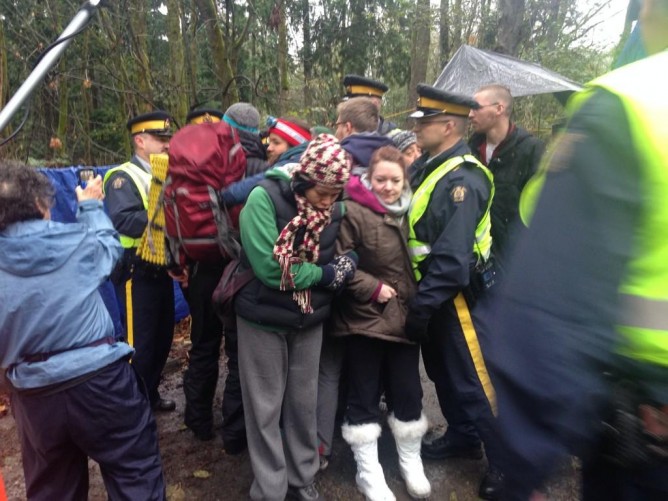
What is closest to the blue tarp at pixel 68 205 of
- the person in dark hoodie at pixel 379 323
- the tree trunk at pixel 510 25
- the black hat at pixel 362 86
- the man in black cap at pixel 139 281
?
the man in black cap at pixel 139 281

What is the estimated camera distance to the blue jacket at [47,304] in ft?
6.66

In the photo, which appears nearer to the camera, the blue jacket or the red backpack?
the blue jacket

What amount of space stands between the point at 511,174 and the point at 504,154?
0.17 meters

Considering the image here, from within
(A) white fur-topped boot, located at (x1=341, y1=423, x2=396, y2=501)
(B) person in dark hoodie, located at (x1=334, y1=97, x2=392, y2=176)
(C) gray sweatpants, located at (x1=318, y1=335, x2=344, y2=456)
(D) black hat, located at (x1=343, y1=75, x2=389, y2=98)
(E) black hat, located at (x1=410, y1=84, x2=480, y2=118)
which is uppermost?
(D) black hat, located at (x1=343, y1=75, x2=389, y2=98)

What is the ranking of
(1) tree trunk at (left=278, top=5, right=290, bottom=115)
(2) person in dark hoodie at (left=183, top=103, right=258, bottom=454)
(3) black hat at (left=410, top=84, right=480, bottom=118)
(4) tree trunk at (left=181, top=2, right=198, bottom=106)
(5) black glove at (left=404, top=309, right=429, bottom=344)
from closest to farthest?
(5) black glove at (left=404, top=309, right=429, bottom=344), (3) black hat at (left=410, top=84, right=480, bottom=118), (2) person in dark hoodie at (left=183, top=103, right=258, bottom=454), (4) tree trunk at (left=181, top=2, right=198, bottom=106), (1) tree trunk at (left=278, top=5, right=290, bottom=115)

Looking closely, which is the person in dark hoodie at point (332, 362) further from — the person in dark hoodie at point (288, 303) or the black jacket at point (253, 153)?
the black jacket at point (253, 153)

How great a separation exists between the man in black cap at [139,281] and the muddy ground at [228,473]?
594mm

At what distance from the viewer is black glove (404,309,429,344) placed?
8.84ft

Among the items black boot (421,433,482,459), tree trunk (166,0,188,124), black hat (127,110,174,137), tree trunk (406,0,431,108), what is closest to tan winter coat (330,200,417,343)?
black boot (421,433,482,459)

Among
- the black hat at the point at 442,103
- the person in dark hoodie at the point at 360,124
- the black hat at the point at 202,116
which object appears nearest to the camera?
the black hat at the point at 442,103

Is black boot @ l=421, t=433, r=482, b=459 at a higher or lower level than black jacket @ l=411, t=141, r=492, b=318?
lower

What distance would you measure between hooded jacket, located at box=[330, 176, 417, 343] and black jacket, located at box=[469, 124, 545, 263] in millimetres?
1097

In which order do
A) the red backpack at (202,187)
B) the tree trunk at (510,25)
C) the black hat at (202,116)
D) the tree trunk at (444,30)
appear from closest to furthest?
the red backpack at (202,187) → the black hat at (202,116) → the tree trunk at (510,25) → the tree trunk at (444,30)

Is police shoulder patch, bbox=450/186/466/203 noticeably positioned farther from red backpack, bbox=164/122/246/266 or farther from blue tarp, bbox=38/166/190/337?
blue tarp, bbox=38/166/190/337
